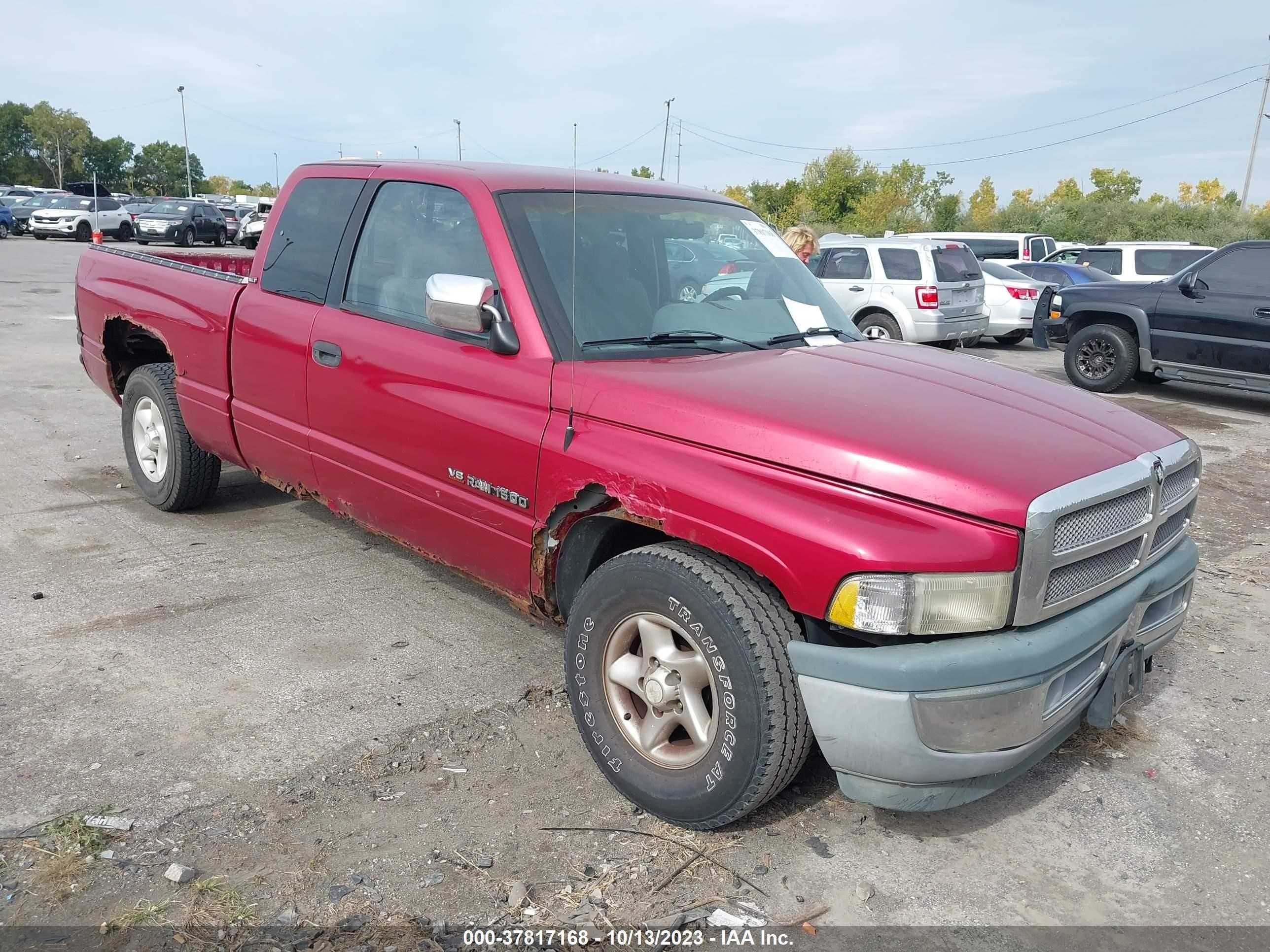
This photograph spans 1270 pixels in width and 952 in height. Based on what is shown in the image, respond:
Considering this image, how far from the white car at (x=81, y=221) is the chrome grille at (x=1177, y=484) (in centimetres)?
3437

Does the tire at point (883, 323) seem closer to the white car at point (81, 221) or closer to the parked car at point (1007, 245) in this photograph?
the parked car at point (1007, 245)

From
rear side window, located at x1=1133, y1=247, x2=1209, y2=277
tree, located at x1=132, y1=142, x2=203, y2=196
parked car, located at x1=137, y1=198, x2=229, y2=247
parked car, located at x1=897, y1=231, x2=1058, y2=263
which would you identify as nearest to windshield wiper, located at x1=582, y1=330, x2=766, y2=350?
rear side window, located at x1=1133, y1=247, x2=1209, y2=277

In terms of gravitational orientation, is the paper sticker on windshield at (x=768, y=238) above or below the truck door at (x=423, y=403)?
above

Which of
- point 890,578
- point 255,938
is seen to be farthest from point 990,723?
point 255,938

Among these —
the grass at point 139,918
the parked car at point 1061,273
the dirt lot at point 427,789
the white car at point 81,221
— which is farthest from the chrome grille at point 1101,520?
the white car at point 81,221

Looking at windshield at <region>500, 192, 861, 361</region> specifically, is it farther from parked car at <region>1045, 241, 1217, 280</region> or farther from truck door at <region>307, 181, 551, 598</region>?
parked car at <region>1045, 241, 1217, 280</region>

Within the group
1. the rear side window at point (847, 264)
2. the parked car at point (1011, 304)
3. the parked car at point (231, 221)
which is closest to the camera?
the rear side window at point (847, 264)

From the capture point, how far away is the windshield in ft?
10.8

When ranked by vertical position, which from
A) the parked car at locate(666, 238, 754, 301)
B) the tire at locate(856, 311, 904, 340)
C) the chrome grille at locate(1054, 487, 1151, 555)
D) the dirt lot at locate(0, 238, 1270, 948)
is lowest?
the dirt lot at locate(0, 238, 1270, 948)

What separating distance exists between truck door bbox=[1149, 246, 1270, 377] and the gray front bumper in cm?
935

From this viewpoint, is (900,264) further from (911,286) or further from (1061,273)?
(1061,273)

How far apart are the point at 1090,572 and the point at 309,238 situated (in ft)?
11.1

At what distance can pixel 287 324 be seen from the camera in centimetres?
420

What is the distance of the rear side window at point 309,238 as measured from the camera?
163 inches
